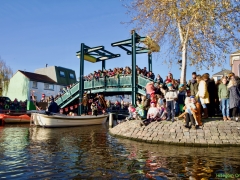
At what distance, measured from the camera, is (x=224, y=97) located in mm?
10438

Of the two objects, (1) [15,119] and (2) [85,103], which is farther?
(2) [85,103]

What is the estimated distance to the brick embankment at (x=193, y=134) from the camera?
913cm

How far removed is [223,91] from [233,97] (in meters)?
0.52

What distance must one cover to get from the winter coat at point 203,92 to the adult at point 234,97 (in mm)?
943

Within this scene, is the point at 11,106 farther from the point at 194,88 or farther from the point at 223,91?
the point at 223,91

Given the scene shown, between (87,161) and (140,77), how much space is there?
14659 millimetres

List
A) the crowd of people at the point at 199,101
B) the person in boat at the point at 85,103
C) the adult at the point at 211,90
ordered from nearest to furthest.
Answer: the crowd of people at the point at 199,101 < the adult at the point at 211,90 < the person in boat at the point at 85,103

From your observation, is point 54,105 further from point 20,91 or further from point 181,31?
point 20,91

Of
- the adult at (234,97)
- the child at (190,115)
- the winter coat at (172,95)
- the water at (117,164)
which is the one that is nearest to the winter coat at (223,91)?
the adult at (234,97)

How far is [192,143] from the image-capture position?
9.21 meters

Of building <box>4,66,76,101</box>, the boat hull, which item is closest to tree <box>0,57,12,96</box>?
building <box>4,66,76,101</box>

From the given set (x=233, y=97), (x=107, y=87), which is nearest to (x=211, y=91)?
(x=233, y=97)

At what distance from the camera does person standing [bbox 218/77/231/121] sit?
34.1 feet

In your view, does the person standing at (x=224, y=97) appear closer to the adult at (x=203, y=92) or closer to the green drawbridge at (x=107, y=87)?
the adult at (x=203, y=92)
